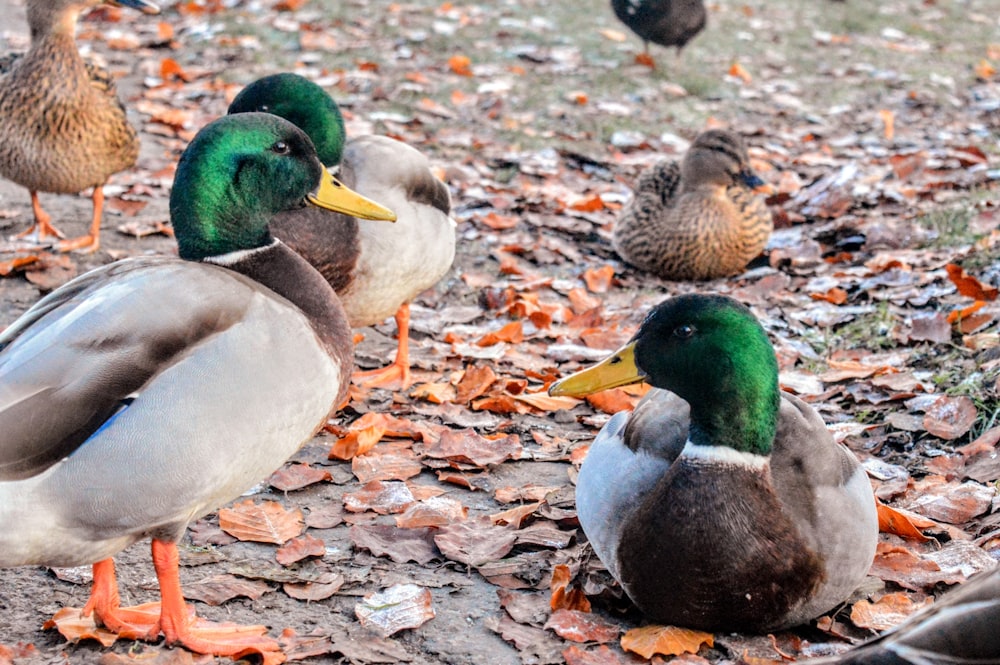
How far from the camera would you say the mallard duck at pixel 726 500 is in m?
2.54

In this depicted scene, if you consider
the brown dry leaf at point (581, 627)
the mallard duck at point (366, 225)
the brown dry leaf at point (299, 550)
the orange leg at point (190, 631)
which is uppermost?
the mallard duck at point (366, 225)

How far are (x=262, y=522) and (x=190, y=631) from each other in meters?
0.62

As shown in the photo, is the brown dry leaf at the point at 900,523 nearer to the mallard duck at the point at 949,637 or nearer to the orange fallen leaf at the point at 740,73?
the mallard duck at the point at 949,637

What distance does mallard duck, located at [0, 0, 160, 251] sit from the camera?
508cm

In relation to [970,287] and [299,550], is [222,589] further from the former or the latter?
[970,287]

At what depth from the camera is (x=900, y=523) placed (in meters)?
3.13

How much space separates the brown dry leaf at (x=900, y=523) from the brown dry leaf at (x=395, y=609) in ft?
4.13

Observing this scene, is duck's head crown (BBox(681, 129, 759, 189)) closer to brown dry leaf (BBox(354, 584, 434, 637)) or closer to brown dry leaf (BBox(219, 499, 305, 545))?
brown dry leaf (BBox(219, 499, 305, 545))

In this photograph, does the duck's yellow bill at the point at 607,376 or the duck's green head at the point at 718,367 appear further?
the duck's yellow bill at the point at 607,376

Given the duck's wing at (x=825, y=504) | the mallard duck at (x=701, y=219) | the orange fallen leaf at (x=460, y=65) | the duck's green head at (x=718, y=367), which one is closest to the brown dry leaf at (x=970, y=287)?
the mallard duck at (x=701, y=219)

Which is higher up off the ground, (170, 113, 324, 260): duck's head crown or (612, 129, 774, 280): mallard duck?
(170, 113, 324, 260): duck's head crown

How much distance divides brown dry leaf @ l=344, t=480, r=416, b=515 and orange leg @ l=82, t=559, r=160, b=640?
759 mm

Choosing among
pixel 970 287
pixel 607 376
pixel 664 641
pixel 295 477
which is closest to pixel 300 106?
pixel 295 477


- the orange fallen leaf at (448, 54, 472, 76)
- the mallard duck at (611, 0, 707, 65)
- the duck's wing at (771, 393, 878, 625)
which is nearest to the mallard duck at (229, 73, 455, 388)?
the duck's wing at (771, 393, 878, 625)
